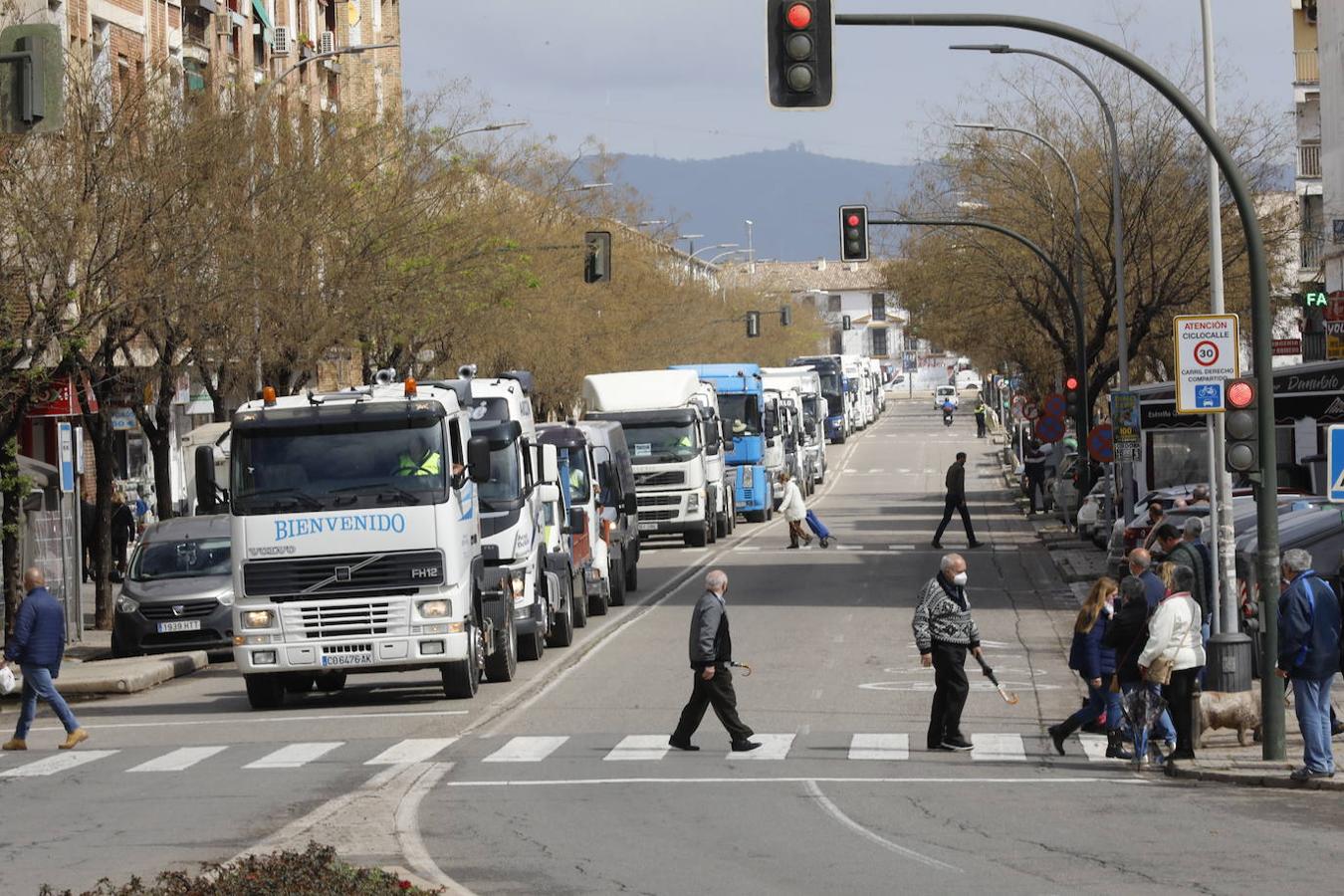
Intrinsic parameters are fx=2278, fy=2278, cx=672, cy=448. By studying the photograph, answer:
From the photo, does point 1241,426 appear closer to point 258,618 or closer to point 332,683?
point 258,618

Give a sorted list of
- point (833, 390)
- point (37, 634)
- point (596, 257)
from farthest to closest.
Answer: point (833, 390)
point (596, 257)
point (37, 634)

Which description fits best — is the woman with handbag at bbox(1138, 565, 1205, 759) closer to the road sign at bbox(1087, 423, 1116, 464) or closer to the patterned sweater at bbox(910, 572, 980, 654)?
the patterned sweater at bbox(910, 572, 980, 654)

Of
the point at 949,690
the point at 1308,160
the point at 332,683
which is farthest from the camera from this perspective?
the point at 1308,160

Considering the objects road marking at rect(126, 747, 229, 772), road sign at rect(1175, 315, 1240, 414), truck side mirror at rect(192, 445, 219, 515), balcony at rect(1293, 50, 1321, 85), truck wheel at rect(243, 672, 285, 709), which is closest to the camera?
road marking at rect(126, 747, 229, 772)

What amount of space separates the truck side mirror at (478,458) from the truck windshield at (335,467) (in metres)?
0.51

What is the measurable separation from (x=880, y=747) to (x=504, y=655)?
20.8 ft

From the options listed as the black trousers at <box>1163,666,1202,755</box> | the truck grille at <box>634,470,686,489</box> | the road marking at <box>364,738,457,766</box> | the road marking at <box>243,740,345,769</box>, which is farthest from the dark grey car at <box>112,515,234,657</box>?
the truck grille at <box>634,470,686,489</box>

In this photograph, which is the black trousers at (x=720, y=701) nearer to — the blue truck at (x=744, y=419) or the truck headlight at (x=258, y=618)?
the truck headlight at (x=258, y=618)

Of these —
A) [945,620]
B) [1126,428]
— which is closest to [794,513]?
[1126,428]

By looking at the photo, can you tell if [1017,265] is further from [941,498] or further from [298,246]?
[298,246]

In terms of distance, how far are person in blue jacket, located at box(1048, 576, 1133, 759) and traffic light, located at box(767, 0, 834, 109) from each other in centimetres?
467

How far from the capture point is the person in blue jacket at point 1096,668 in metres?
17.6

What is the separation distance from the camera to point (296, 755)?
717 inches

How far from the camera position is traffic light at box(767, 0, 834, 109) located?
15.7 m
